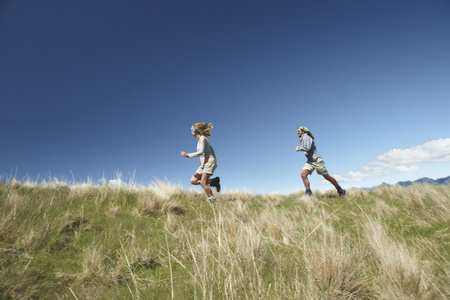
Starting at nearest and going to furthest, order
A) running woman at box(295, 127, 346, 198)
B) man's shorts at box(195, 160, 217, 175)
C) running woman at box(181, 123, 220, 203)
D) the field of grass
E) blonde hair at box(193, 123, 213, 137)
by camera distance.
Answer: the field of grass
running woman at box(181, 123, 220, 203)
man's shorts at box(195, 160, 217, 175)
blonde hair at box(193, 123, 213, 137)
running woman at box(295, 127, 346, 198)

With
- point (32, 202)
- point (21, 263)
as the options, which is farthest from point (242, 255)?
point (32, 202)

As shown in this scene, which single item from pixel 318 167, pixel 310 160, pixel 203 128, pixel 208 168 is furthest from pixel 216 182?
pixel 318 167

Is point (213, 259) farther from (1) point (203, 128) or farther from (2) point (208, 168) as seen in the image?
(1) point (203, 128)

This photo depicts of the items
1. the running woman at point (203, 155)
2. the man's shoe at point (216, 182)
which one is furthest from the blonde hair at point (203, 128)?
the man's shoe at point (216, 182)

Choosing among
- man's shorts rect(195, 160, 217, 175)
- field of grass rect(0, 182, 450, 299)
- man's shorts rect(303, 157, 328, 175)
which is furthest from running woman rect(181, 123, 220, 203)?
man's shorts rect(303, 157, 328, 175)

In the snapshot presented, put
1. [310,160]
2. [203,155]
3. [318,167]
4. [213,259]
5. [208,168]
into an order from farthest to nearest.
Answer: [310,160] → [318,167] → [203,155] → [208,168] → [213,259]

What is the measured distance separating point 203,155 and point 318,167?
14.3 ft

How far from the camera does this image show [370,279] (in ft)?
4.93

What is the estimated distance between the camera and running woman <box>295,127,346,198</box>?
23.8ft

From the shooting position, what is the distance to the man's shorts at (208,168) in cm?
613

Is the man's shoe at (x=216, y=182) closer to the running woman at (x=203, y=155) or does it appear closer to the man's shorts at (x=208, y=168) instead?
the running woman at (x=203, y=155)

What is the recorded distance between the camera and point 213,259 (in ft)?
6.00

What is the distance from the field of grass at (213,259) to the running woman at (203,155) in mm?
2338

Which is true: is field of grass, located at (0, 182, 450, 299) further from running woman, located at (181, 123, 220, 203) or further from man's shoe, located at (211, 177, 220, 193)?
man's shoe, located at (211, 177, 220, 193)
